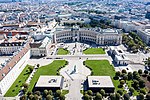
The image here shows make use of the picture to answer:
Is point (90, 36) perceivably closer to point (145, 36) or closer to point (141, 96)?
point (145, 36)

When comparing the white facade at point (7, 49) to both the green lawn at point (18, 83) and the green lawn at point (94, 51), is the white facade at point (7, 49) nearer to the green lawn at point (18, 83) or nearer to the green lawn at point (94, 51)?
the green lawn at point (18, 83)

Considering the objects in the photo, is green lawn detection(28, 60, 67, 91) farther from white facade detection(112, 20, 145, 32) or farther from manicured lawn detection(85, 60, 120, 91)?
white facade detection(112, 20, 145, 32)

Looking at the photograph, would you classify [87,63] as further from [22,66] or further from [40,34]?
[40,34]

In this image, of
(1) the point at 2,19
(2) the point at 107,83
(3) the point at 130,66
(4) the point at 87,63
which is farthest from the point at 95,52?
(1) the point at 2,19

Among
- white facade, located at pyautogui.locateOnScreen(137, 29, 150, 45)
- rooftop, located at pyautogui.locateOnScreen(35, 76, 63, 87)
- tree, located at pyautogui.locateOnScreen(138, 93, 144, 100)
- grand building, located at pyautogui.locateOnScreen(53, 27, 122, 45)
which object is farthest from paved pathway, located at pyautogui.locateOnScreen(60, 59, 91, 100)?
white facade, located at pyautogui.locateOnScreen(137, 29, 150, 45)

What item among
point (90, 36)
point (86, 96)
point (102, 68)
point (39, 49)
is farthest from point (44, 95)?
point (90, 36)

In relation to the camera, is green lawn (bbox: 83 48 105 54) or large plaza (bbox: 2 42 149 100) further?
green lawn (bbox: 83 48 105 54)

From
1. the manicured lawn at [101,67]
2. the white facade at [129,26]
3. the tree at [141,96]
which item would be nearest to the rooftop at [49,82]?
the manicured lawn at [101,67]
